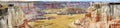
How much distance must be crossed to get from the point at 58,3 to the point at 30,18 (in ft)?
0.91

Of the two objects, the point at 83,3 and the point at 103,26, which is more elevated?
the point at 83,3

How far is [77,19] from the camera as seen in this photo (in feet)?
6.74

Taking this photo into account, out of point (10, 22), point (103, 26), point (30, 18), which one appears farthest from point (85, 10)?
point (10, 22)

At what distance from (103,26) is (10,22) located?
819 mm

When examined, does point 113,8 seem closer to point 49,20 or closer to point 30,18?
point 49,20

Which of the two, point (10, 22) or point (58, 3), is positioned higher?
point (58, 3)

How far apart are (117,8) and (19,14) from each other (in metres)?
0.86

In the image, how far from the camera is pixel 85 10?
2.04 meters

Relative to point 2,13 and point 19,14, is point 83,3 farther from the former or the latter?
point 2,13

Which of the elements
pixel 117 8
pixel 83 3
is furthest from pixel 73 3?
pixel 117 8

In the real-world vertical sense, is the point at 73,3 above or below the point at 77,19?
above

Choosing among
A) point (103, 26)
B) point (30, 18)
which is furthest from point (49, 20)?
point (103, 26)

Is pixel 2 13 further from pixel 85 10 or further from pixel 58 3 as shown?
pixel 85 10

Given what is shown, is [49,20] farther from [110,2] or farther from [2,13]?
[110,2]
